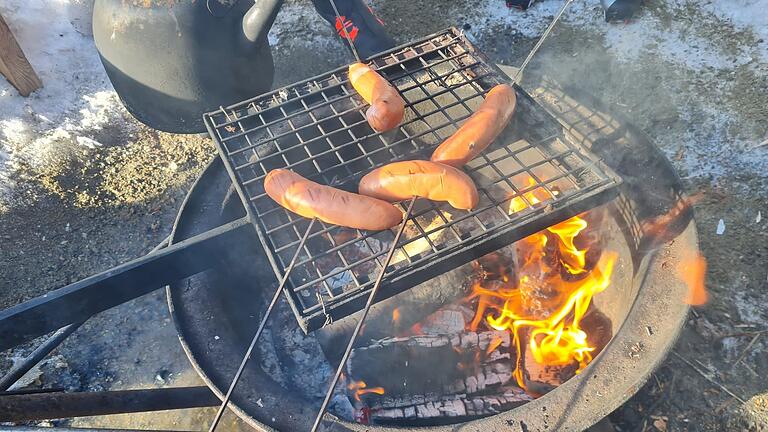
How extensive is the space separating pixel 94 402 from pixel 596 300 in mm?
3096

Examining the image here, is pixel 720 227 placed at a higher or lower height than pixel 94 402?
lower

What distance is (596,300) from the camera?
3486 mm

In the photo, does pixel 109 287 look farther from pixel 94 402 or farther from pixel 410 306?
pixel 410 306

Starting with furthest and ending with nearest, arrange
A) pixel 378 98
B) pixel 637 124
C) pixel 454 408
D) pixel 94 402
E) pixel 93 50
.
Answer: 1. pixel 93 50
2. pixel 637 124
3. pixel 454 408
4. pixel 378 98
5. pixel 94 402

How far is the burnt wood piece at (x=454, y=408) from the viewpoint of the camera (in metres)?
3.11

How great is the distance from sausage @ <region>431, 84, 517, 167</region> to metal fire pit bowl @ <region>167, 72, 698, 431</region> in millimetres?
753

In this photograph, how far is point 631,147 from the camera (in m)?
3.30

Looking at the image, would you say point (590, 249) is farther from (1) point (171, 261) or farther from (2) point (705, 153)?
(1) point (171, 261)

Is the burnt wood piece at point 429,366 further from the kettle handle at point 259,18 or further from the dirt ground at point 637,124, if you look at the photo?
the kettle handle at point 259,18

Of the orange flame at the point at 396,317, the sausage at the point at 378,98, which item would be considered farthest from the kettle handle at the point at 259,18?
the orange flame at the point at 396,317

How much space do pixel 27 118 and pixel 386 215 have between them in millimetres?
4682

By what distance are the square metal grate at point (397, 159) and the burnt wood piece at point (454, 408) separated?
852mm

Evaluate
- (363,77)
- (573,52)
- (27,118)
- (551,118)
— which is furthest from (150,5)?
(573,52)

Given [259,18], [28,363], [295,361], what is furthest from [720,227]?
[28,363]
